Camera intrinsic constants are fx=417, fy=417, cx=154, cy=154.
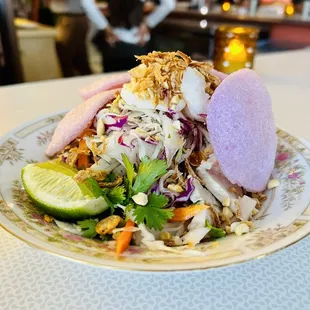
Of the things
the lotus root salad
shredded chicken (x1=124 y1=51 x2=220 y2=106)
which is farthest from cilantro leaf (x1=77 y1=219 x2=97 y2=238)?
shredded chicken (x1=124 y1=51 x2=220 y2=106)

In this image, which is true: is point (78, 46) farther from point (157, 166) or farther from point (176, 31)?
point (157, 166)

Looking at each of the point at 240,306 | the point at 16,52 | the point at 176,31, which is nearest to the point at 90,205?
the point at 240,306

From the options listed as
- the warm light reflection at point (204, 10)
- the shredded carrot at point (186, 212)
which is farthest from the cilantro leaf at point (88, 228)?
the warm light reflection at point (204, 10)

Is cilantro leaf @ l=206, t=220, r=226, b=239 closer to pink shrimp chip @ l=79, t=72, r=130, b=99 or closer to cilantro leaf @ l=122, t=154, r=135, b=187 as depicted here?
cilantro leaf @ l=122, t=154, r=135, b=187

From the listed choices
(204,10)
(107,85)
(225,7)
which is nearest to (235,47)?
(107,85)

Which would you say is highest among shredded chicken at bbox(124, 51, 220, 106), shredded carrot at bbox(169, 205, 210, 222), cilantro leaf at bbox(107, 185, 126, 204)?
shredded chicken at bbox(124, 51, 220, 106)

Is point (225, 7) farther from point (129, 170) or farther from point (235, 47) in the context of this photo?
point (129, 170)
